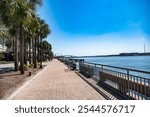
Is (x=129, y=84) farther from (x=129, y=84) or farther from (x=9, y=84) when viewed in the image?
(x=9, y=84)

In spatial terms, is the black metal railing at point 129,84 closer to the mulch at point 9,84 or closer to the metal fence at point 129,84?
the metal fence at point 129,84

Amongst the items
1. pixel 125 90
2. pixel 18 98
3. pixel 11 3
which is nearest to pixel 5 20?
pixel 11 3

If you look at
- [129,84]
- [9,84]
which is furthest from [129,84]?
[9,84]

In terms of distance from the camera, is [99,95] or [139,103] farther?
[99,95]

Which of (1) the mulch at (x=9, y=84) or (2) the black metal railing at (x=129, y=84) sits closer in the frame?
(2) the black metal railing at (x=129, y=84)

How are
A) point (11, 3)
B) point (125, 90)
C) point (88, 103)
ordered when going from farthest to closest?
1. point (11, 3)
2. point (125, 90)
3. point (88, 103)

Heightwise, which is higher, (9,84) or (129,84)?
(129,84)

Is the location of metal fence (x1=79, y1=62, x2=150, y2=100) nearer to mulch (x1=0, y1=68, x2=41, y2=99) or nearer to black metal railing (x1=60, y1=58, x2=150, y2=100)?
black metal railing (x1=60, y1=58, x2=150, y2=100)

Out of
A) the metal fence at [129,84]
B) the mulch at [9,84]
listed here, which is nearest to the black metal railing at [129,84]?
the metal fence at [129,84]

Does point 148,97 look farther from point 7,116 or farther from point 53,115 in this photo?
point 7,116

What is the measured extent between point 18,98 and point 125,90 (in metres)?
4.31

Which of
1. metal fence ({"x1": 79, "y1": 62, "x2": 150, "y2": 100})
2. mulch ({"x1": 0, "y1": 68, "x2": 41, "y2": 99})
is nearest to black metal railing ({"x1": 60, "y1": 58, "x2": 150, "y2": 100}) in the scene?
metal fence ({"x1": 79, "y1": 62, "x2": 150, "y2": 100})

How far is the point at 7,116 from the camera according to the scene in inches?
298

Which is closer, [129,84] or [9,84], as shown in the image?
[129,84]
